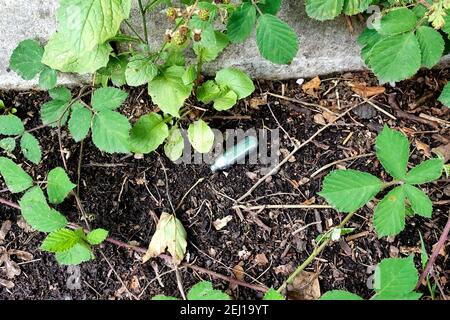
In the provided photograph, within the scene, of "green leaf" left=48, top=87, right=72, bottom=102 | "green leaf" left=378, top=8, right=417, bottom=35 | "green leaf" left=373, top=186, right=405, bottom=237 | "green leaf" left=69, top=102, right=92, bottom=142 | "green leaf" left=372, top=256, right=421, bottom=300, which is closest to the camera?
"green leaf" left=372, top=256, right=421, bottom=300

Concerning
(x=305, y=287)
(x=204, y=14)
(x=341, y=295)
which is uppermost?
(x=204, y=14)

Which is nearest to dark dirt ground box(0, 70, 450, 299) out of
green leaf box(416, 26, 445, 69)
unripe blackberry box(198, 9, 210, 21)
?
green leaf box(416, 26, 445, 69)

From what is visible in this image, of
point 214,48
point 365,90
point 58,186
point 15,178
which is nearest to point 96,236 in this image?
point 58,186

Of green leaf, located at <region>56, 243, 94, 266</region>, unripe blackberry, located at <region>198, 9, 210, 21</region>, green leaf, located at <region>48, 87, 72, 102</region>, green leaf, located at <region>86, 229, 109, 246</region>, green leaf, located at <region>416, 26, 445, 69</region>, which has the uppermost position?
unripe blackberry, located at <region>198, 9, 210, 21</region>

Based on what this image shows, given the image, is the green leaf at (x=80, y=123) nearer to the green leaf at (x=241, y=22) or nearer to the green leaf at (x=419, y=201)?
the green leaf at (x=241, y=22)

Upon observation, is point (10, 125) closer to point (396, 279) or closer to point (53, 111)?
point (53, 111)

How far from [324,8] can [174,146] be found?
2.09ft

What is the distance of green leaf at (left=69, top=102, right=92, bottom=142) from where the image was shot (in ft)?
5.27

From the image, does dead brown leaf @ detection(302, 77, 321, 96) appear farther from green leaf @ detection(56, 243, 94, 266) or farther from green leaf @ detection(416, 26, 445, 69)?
green leaf @ detection(56, 243, 94, 266)

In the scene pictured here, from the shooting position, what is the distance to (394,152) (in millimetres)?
→ 1402

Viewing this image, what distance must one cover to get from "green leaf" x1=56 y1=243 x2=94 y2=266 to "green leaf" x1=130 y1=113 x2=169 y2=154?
0.34 meters

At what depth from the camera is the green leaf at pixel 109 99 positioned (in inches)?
63.6

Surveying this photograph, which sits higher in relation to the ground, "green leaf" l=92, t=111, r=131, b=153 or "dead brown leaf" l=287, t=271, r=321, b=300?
"green leaf" l=92, t=111, r=131, b=153
